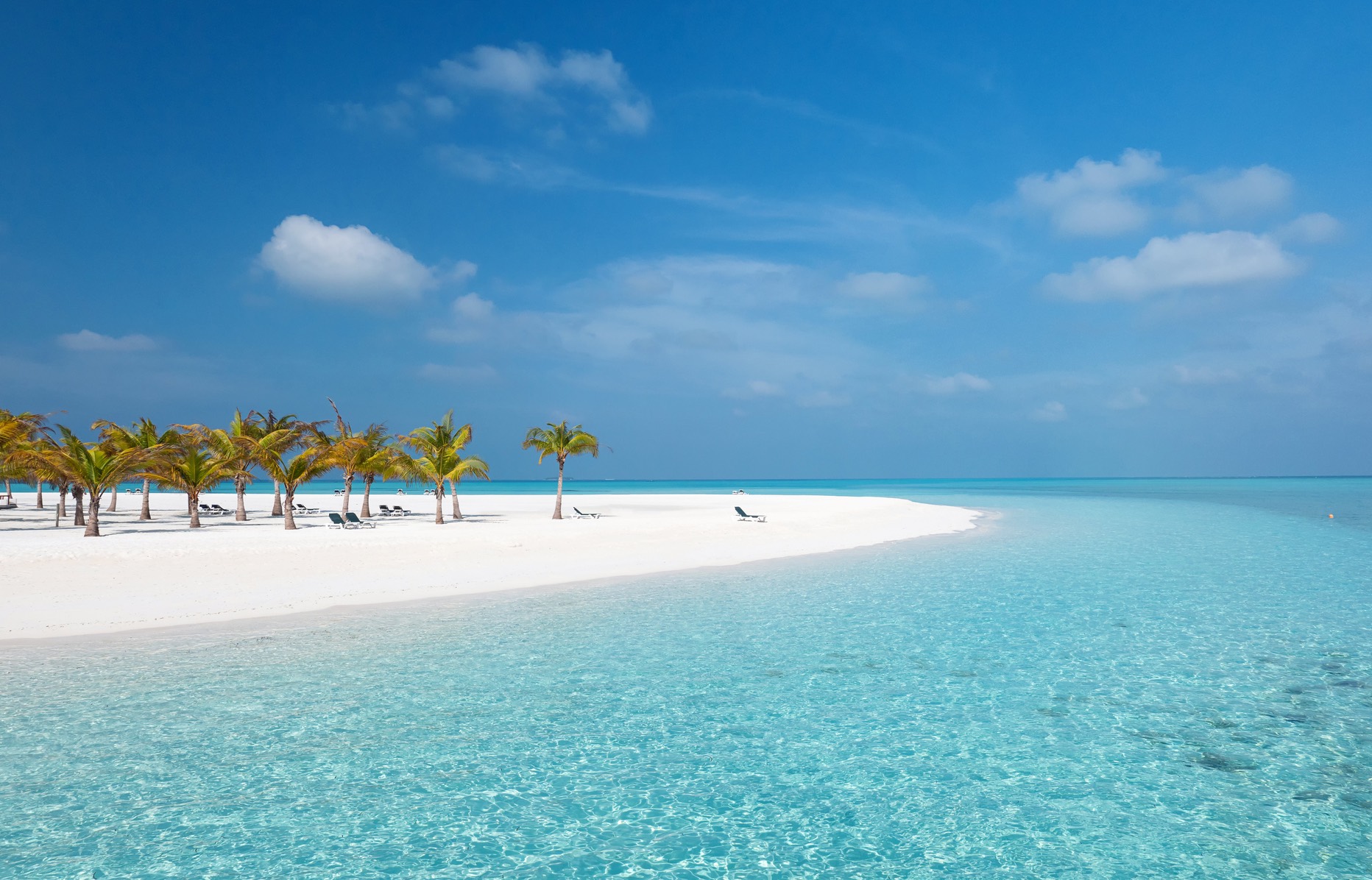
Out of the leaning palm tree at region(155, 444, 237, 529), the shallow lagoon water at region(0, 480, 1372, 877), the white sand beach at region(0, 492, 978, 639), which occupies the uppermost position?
the leaning palm tree at region(155, 444, 237, 529)

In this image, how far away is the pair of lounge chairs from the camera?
30.8 meters

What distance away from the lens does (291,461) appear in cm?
3138

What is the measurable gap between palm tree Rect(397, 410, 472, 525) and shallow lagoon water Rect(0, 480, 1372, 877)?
1852 cm

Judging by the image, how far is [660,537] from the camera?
1166 inches

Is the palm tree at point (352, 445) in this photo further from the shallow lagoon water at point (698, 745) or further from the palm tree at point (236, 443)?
the shallow lagoon water at point (698, 745)

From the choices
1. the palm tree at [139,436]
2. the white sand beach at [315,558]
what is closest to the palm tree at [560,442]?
the white sand beach at [315,558]

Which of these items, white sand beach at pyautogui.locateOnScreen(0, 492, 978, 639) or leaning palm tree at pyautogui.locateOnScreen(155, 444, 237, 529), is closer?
white sand beach at pyautogui.locateOnScreen(0, 492, 978, 639)

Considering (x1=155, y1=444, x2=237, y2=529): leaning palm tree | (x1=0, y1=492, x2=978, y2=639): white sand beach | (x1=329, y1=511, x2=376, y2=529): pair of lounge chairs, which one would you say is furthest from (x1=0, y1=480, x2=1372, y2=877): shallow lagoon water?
(x1=155, y1=444, x2=237, y2=529): leaning palm tree

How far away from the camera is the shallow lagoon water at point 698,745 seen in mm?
5992

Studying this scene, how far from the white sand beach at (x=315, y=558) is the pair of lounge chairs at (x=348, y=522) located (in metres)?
0.68

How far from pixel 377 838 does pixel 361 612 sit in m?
10.3

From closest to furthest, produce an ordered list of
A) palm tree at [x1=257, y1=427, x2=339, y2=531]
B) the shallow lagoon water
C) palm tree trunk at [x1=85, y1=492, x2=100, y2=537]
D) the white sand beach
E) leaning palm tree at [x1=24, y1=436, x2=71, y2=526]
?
the shallow lagoon water < the white sand beach < palm tree trunk at [x1=85, y1=492, x2=100, y2=537] < leaning palm tree at [x1=24, y1=436, x2=71, y2=526] < palm tree at [x1=257, y1=427, x2=339, y2=531]

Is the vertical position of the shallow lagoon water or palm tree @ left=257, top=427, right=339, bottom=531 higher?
palm tree @ left=257, top=427, right=339, bottom=531

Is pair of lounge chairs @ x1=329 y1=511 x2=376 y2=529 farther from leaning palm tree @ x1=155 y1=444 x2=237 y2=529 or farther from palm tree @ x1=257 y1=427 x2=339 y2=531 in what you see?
leaning palm tree @ x1=155 y1=444 x2=237 y2=529
